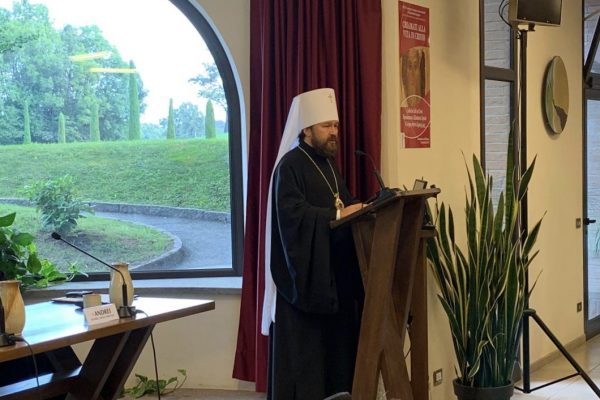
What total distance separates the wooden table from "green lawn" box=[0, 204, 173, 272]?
1.35m

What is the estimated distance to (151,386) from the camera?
13.7 ft

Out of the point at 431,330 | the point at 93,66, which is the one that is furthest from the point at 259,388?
the point at 93,66

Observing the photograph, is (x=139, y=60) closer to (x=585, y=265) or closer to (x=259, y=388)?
(x=259, y=388)

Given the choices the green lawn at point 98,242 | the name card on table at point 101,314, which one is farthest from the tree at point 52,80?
the name card on table at point 101,314

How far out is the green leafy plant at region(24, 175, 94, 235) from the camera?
4.36 m

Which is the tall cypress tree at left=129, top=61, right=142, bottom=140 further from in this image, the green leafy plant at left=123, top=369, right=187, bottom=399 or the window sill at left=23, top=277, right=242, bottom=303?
the green leafy plant at left=123, top=369, right=187, bottom=399

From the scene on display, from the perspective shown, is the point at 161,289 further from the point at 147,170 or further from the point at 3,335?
the point at 3,335

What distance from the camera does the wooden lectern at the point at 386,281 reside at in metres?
2.54

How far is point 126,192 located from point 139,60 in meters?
0.76

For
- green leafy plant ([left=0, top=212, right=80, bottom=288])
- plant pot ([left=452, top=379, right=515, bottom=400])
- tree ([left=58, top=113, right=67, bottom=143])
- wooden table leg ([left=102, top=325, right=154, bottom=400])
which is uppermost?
tree ([left=58, top=113, right=67, bottom=143])

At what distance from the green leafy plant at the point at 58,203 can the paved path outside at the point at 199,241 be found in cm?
43

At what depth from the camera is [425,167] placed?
12.8ft

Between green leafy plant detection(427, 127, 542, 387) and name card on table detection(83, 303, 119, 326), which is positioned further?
green leafy plant detection(427, 127, 542, 387)

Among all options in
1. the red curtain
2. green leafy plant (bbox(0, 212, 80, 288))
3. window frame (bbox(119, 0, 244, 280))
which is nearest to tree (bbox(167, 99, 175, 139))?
window frame (bbox(119, 0, 244, 280))
